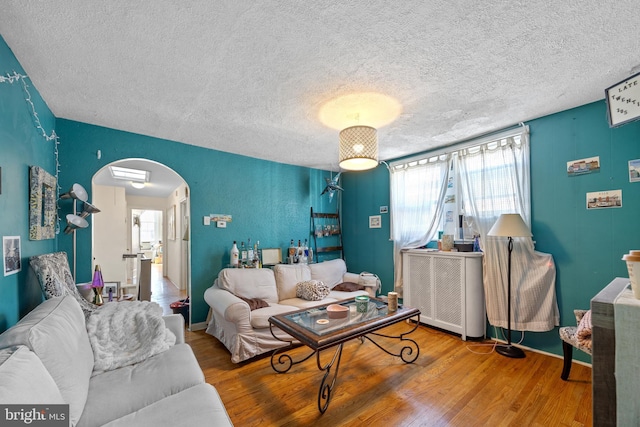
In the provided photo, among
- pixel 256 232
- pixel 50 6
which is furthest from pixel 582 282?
pixel 50 6

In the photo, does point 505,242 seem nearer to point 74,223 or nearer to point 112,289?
point 112,289

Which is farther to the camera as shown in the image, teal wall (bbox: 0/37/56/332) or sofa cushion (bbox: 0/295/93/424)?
teal wall (bbox: 0/37/56/332)

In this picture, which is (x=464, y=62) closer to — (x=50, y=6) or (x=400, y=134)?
(x=400, y=134)

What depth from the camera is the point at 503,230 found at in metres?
2.51

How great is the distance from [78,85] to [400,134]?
118 inches

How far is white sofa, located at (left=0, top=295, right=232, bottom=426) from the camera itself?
0.96 meters

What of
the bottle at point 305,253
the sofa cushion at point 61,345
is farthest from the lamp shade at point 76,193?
the bottle at point 305,253

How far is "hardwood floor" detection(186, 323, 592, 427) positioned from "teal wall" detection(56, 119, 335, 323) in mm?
1402

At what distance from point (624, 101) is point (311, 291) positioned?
3.17 metres

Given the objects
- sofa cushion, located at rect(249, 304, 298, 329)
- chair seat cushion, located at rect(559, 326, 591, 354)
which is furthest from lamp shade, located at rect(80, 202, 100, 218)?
chair seat cushion, located at rect(559, 326, 591, 354)

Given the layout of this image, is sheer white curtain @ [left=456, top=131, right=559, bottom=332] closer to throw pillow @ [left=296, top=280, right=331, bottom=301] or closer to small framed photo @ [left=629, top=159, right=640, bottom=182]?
small framed photo @ [left=629, top=159, right=640, bottom=182]

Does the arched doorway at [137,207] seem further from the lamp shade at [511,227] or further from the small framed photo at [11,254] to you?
the lamp shade at [511,227]

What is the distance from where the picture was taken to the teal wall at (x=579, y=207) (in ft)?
7.13

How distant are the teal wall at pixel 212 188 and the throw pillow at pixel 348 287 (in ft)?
3.49
